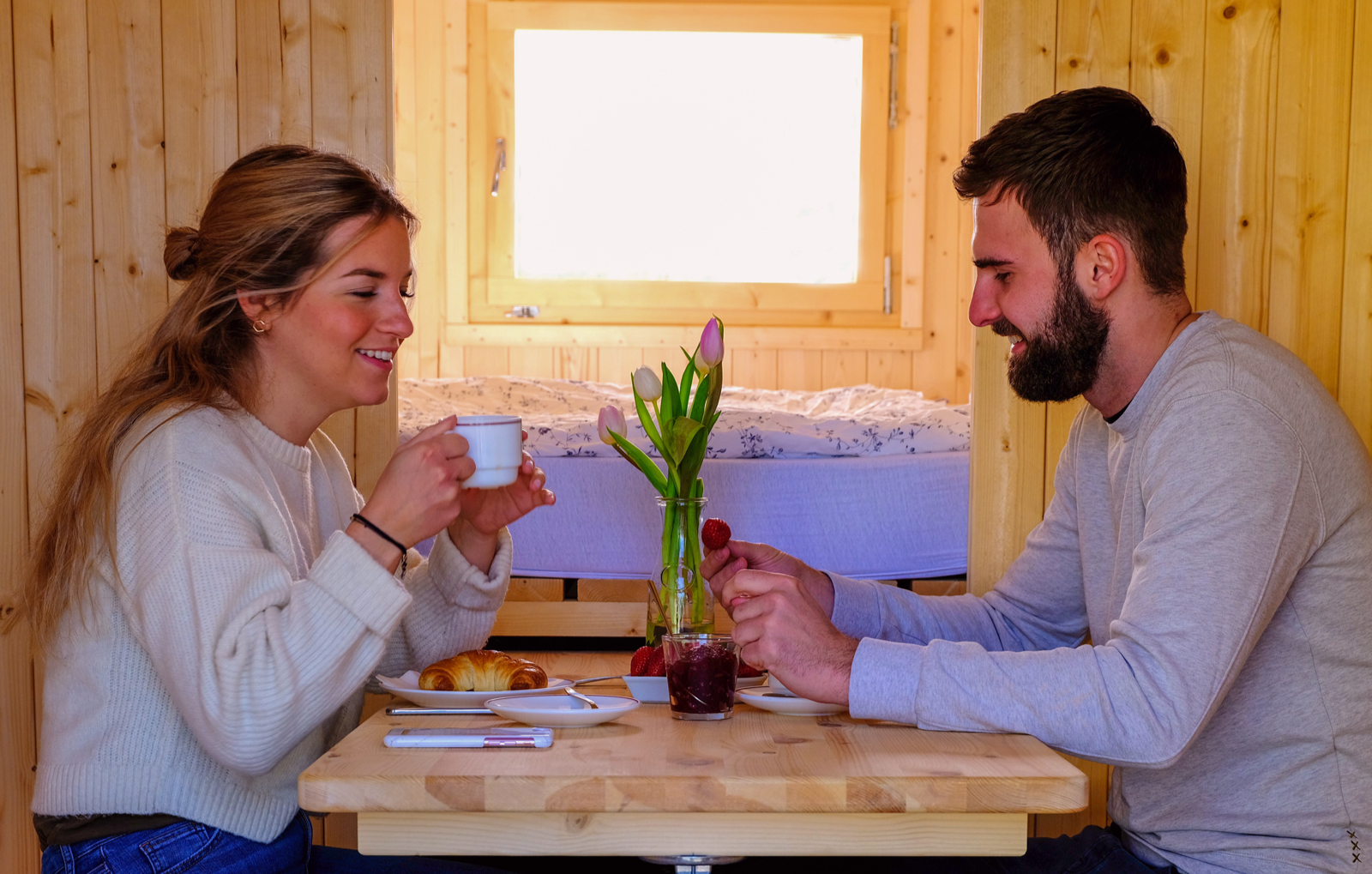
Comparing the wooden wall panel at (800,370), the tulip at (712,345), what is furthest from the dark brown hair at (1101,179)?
the wooden wall panel at (800,370)

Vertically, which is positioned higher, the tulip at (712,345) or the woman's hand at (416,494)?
the tulip at (712,345)

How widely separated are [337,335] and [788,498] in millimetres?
1231

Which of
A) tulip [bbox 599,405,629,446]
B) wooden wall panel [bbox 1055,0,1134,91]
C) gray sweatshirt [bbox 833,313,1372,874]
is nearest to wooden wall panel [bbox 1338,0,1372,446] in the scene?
wooden wall panel [bbox 1055,0,1134,91]

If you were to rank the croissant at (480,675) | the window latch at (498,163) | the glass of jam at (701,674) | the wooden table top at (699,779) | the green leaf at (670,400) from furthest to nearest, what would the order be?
the window latch at (498,163)
the green leaf at (670,400)
the croissant at (480,675)
the glass of jam at (701,674)
the wooden table top at (699,779)

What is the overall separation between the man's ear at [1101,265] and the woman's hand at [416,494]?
772 mm

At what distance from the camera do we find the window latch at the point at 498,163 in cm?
455

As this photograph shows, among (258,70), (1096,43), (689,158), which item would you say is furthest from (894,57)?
(258,70)

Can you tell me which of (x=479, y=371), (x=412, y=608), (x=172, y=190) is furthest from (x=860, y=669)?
(x=479, y=371)

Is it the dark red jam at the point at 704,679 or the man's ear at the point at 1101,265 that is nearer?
the dark red jam at the point at 704,679

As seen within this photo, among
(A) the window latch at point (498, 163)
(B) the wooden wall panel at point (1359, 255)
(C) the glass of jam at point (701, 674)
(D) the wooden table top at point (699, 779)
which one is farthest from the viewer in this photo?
(A) the window latch at point (498, 163)

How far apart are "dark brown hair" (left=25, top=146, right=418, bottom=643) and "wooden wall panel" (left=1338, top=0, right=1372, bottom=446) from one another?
4.82ft

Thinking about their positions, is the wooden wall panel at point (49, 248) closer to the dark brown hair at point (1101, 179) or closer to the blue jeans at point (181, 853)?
the blue jeans at point (181, 853)

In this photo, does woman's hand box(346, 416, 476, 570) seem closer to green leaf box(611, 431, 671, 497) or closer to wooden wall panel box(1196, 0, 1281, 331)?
green leaf box(611, 431, 671, 497)

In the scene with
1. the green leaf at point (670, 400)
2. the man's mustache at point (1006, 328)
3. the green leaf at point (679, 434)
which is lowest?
the green leaf at point (679, 434)
